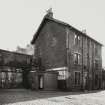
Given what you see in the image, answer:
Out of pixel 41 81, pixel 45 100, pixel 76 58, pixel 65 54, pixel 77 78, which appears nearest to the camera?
pixel 45 100

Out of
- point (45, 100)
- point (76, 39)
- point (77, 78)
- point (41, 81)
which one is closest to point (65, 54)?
point (76, 39)

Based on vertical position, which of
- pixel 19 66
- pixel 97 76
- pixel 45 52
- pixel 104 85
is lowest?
pixel 104 85

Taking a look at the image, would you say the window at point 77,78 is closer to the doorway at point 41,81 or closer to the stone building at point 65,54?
the stone building at point 65,54

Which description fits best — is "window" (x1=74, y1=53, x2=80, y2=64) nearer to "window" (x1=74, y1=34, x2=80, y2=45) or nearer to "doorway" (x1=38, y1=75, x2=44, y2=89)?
"window" (x1=74, y1=34, x2=80, y2=45)

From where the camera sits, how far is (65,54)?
2428 cm

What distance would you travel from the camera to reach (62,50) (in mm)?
24812

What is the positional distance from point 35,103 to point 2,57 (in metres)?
14.2

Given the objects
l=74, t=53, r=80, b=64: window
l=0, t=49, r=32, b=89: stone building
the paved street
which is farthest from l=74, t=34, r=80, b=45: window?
the paved street

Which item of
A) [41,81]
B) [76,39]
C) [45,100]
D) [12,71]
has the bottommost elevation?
[45,100]

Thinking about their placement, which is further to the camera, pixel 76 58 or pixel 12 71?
pixel 76 58

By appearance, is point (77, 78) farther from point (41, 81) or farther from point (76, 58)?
point (41, 81)

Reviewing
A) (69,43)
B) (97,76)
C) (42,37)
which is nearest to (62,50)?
(69,43)

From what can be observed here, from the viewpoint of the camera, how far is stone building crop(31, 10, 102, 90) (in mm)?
24266

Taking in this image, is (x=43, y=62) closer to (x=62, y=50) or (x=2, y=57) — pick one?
(x=62, y=50)
